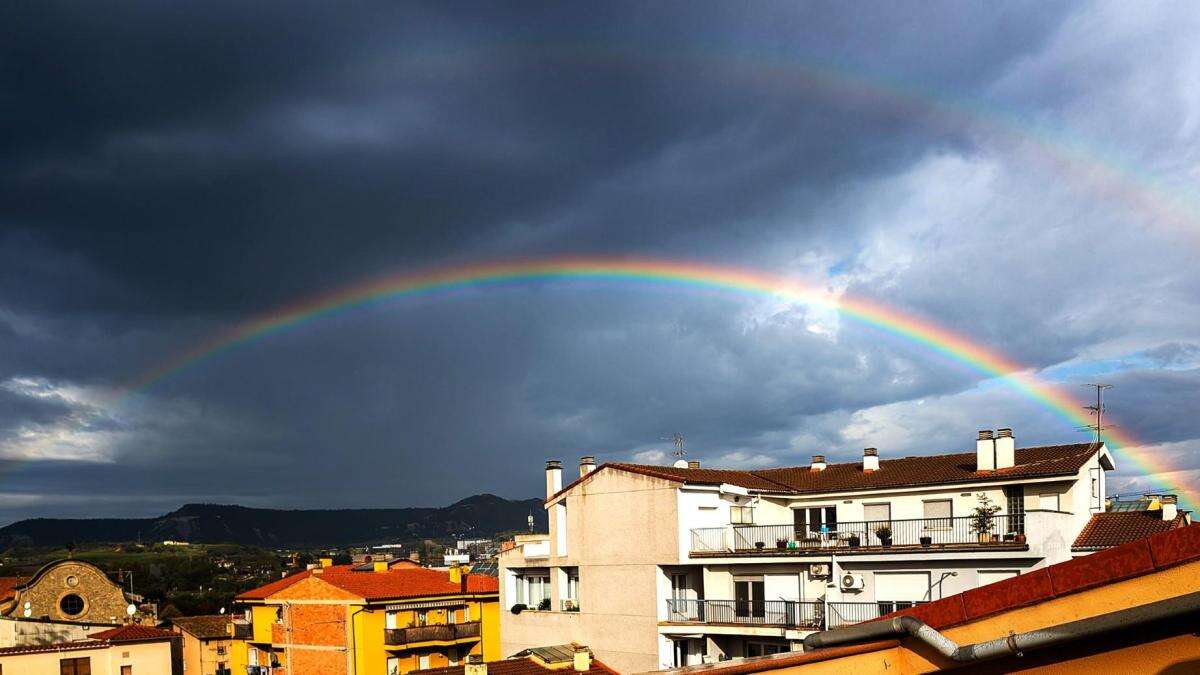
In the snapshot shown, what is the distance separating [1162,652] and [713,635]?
3715 centimetres

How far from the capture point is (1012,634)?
5645 mm

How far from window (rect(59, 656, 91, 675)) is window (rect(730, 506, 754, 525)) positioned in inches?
1353

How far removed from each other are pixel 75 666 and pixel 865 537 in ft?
132

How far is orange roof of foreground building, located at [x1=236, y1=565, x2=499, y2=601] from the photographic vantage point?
183 feet

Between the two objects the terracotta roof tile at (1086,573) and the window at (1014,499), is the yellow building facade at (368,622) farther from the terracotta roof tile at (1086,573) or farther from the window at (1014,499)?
the terracotta roof tile at (1086,573)

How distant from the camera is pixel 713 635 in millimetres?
40781

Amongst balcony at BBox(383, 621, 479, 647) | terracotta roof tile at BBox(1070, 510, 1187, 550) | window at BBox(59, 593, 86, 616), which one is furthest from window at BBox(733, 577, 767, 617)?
window at BBox(59, 593, 86, 616)

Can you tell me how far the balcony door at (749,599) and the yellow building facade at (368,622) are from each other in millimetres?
23240

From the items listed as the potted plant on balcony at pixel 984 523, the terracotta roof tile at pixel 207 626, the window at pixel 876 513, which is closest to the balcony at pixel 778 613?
the potted plant on balcony at pixel 984 523

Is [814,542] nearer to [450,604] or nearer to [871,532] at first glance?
[871,532]

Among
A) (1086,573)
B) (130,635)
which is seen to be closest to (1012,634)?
(1086,573)

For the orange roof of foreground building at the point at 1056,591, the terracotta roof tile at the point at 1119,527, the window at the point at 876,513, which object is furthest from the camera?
the window at the point at 876,513

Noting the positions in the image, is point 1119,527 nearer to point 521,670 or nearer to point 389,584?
point 521,670

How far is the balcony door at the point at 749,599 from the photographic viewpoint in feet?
131
